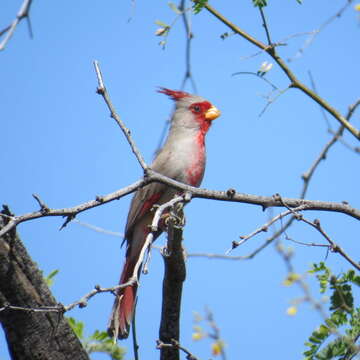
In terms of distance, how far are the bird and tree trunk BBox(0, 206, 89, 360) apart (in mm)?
1245

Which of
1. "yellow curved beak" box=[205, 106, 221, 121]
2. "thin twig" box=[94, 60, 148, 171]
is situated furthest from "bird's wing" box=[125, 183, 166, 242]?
"thin twig" box=[94, 60, 148, 171]

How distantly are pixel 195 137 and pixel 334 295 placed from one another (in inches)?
111

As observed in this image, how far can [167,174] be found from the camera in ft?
16.4

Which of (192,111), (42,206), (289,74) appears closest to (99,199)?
(42,206)

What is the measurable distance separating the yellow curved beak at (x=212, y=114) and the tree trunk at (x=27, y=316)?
284 cm

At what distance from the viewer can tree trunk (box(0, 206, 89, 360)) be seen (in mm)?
3059

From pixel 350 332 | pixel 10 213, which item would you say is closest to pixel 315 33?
pixel 350 332

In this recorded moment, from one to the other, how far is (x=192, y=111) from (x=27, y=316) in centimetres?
296

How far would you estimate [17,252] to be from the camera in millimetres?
3090

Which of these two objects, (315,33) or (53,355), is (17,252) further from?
(315,33)

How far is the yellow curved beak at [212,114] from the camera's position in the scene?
5.68 metres

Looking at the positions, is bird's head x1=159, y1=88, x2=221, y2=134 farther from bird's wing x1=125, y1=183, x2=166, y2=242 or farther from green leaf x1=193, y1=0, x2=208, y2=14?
green leaf x1=193, y1=0, x2=208, y2=14

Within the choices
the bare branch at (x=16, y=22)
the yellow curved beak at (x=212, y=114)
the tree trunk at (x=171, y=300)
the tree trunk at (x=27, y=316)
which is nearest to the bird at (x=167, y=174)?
the yellow curved beak at (x=212, y=114)

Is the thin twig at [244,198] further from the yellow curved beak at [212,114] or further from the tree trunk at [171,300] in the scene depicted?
the yellow curved beak at [212,114]
